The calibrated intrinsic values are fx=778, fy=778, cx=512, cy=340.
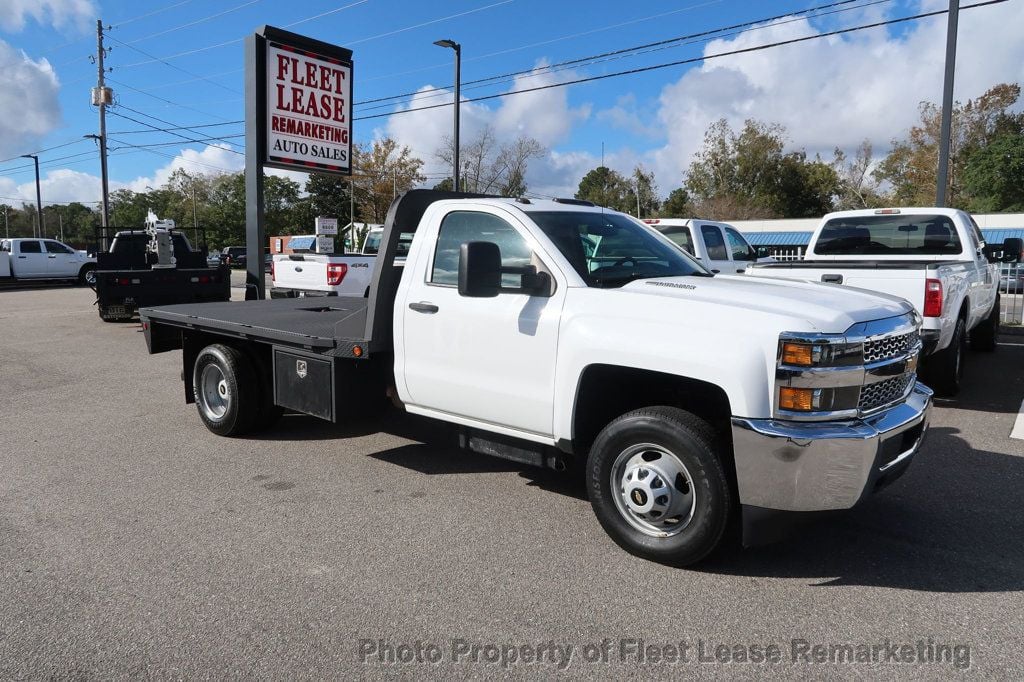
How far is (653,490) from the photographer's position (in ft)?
13.2

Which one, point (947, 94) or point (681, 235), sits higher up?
point (947, 94)

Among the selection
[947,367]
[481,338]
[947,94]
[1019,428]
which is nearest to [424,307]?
[481,338]

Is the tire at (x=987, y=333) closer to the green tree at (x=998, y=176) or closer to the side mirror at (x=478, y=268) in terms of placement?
the side mirror at (x=478, y=268)

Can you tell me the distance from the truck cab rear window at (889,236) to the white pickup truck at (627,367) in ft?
18.1

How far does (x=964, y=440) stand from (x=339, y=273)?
11281mm

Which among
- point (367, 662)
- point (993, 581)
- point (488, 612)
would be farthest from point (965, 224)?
point (367, 662)

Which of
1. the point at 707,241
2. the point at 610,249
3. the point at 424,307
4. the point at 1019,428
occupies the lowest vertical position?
the point at 1019,428

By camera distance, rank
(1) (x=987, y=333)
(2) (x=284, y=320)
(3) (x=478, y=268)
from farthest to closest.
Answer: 1. (1) (x=987, y=333)
2. (2) (x=284, y=320)
3. (3) (x=478, y=268)

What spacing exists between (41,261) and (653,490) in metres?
32.8

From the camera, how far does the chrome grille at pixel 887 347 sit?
381 cm

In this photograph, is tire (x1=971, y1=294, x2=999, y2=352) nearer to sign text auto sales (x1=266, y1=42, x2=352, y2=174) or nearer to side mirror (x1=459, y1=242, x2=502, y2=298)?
side mirror (x1=459, y1=242, x2=502, y2=298)

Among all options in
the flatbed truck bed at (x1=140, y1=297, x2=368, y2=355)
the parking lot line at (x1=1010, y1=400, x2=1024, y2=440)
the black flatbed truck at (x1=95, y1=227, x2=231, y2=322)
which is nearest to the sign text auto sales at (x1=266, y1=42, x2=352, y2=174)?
the black flatbed truck at (x1=95, y1=227, x2=231, y2=322)

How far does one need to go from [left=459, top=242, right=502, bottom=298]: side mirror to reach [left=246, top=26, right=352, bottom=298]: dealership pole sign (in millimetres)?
7741

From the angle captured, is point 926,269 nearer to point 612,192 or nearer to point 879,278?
point 879,278
